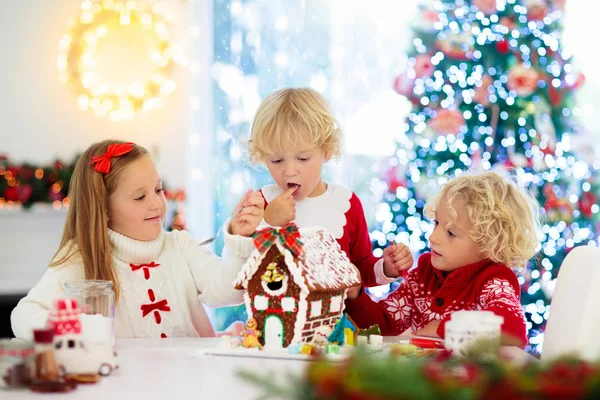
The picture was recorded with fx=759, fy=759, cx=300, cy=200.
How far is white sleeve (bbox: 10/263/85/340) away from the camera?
1.70 meters

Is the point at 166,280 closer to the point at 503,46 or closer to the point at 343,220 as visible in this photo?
the point at 343,220

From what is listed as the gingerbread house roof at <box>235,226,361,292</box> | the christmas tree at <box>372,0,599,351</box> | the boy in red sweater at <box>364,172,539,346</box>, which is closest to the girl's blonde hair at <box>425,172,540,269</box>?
the boy in red sweater at <box>364,172,539,346</box>

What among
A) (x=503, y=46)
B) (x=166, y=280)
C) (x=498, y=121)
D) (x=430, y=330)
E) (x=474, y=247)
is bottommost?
(x=430, y=330)

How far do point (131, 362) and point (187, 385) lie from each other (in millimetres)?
252

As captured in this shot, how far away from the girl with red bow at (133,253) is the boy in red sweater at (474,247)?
0.50 meters

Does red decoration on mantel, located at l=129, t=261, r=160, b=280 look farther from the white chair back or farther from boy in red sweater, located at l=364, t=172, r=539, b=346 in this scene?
the white chair back

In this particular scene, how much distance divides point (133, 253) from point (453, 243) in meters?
0.85

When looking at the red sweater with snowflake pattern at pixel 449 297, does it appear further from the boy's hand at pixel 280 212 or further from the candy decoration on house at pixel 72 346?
the candy decoration on house at pixel 72 346

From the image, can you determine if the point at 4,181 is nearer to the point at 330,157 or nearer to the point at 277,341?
the point at 330,157

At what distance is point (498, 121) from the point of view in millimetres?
4543

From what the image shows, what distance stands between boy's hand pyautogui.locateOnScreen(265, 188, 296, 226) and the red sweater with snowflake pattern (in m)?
0.30

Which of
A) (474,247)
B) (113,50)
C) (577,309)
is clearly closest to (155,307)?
(474,247)

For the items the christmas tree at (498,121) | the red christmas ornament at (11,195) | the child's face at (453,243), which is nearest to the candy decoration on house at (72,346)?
the child's face at (453,243)

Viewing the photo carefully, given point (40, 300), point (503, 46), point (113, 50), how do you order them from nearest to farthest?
point (40, 300), point (503, 46), point (113, 50)
